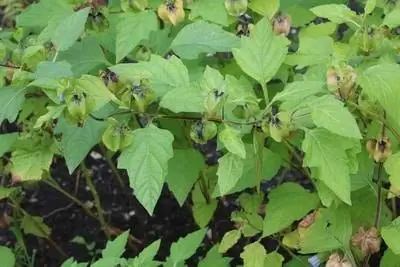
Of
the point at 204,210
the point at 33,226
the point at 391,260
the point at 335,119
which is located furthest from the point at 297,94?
the point at 33,226

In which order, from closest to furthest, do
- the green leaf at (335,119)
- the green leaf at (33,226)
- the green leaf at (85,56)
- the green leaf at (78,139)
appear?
the green leaf at (335,119) → the green leaf at (78,139) → the green leaf at (85,56) → the green leaf at (33,226)

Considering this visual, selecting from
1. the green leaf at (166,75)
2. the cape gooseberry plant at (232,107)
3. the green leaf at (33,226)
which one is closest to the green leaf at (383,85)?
the cape gooseberry plant at (232,107)

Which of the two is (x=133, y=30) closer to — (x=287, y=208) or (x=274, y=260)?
(x=287, y=208)

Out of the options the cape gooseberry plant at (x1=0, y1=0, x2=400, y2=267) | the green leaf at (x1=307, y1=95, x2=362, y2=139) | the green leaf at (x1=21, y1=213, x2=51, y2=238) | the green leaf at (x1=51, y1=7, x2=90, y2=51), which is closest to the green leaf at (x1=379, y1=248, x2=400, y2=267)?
the cape gooseberry plant at (x1=0, y1=0, x2=400, y2=267)

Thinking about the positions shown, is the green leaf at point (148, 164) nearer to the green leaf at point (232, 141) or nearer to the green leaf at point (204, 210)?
the green leaf at point (232, 141)

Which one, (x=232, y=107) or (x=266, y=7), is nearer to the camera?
(x=232, y=107)

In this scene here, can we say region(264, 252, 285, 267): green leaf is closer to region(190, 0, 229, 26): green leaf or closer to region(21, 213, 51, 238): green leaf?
region(190, 0, 229, 26): green leaf

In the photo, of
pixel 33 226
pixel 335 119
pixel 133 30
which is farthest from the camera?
pixel 33 226
